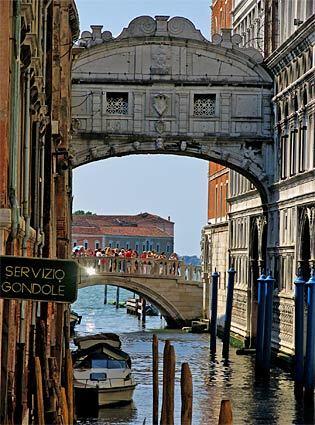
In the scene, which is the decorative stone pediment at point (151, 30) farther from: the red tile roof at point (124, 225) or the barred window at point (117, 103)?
the red tile roof at point (124, 225)

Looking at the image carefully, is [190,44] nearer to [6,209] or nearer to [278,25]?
[278,25]

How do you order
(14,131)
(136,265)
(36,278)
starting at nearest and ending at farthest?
(36,278) < (14,131) < (136,265)

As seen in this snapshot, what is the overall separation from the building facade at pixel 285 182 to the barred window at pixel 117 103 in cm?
261

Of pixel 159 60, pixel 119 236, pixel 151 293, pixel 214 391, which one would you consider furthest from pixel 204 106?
pixel 119 236

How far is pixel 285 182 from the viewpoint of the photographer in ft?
82.7

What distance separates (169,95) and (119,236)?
67.5 metres

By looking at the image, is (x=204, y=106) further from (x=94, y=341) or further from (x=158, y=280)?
(x=158, y=280)

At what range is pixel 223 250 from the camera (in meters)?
34.3

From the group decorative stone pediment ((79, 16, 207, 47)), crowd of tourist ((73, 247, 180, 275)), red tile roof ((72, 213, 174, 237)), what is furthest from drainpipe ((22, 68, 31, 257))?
red tile roof ((72, 213, 174, 237))

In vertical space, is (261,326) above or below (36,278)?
below

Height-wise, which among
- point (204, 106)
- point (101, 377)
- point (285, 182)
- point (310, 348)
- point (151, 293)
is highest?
point (204, 106)

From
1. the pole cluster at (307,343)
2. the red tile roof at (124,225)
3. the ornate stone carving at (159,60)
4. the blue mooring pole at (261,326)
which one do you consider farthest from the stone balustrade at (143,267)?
the red tile roof at (124,225)

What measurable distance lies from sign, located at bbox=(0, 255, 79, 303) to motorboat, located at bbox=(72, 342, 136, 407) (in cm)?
1157

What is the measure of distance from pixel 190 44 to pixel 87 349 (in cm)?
713
